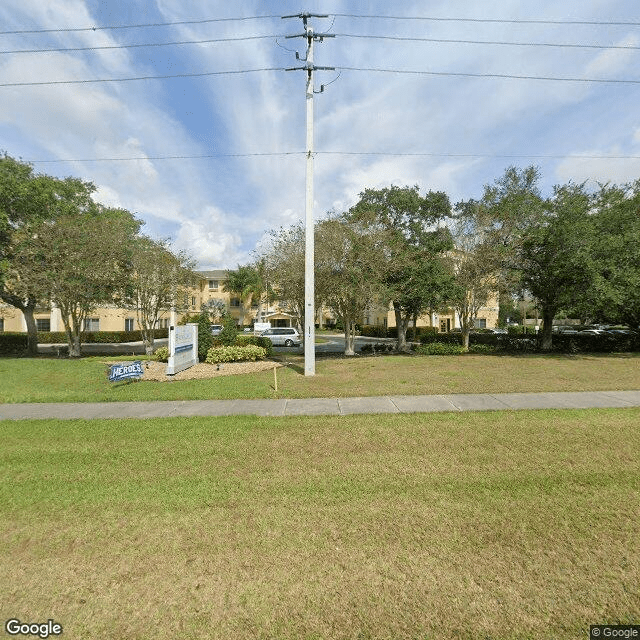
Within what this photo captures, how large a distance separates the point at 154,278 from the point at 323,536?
21873 millimetres

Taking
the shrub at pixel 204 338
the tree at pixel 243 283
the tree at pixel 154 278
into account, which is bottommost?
the shrub at pixel 204 338

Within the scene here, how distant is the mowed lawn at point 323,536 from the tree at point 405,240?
1417cm

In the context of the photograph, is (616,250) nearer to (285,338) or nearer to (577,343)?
(577,343)

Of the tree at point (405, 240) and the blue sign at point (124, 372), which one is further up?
the tree at point (405, 240)

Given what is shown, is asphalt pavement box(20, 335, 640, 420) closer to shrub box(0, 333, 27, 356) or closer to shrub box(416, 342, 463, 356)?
shrub box(416, 342, 463, 356)

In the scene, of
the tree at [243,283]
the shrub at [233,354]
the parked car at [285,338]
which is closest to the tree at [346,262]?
the shrub at [233,354]

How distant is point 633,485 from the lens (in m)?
4.10

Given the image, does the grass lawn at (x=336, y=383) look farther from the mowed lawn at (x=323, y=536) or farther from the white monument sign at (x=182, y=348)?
the mowed lawn at (x=323, y=536)

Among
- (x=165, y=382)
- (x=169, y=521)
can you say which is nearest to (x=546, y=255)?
(x=165, y=382)

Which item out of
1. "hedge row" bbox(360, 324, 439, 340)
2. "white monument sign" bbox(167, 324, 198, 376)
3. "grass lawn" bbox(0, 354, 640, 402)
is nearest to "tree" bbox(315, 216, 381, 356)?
"grass lawn" bbox(0, 354, 640, 402)

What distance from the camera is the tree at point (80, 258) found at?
18.9m

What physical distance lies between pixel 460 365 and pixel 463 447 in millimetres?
9940

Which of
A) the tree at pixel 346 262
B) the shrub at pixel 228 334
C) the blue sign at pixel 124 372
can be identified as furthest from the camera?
the shrub at pixel 228 334

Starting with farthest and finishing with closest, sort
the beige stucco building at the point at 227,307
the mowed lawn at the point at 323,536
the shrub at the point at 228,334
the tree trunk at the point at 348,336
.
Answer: the beige stucco building at the point at 227,307 → the tree trunk at the point at 348,336 → the shrub at the point at 228,334 → the mowed lawn at the point at 323,536
